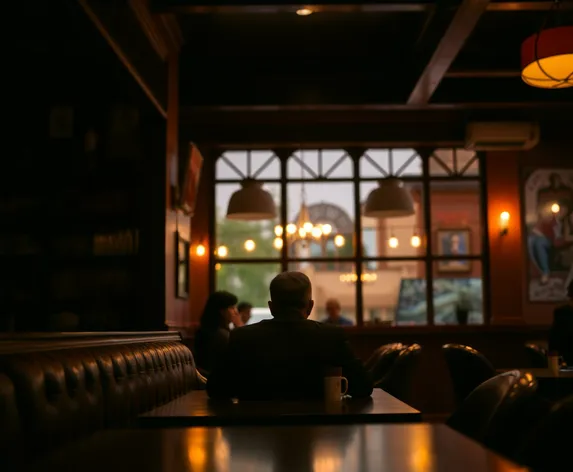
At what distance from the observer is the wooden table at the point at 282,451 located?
148 centimetres

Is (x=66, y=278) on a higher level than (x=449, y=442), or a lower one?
higher

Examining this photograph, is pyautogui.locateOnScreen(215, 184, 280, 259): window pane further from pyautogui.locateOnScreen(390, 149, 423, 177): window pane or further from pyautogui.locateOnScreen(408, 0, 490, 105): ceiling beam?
pyautogui.locateOnScreen(408, 0, 490, 105): ceiling beam

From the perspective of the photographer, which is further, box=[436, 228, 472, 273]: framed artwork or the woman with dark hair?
box=[436, 228, 472, 273]: framed artwork

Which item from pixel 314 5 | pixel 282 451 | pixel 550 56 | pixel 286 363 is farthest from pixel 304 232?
pixel 282 451

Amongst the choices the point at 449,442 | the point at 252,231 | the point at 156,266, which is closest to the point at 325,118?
the point at 252,231

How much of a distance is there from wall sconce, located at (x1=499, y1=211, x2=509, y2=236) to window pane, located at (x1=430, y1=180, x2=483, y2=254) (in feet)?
1.09

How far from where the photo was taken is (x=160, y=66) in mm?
7012

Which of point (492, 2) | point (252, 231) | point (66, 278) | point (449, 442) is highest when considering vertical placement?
point (492, 2)

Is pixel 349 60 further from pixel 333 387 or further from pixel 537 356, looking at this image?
pixel 333 387

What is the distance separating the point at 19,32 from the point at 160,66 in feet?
5.12

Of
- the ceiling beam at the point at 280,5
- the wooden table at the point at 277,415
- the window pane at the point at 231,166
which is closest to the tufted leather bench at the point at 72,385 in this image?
the wooden table at the point at 277,415

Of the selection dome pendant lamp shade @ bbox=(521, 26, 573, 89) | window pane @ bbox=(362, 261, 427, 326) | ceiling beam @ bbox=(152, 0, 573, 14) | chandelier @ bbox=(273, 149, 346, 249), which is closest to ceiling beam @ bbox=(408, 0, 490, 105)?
ceiling beam @ bbox=(152, 0, 573, 14)

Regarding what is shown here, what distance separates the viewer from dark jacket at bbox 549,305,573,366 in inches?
245

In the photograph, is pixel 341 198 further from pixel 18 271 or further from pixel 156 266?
pixel 18 271
